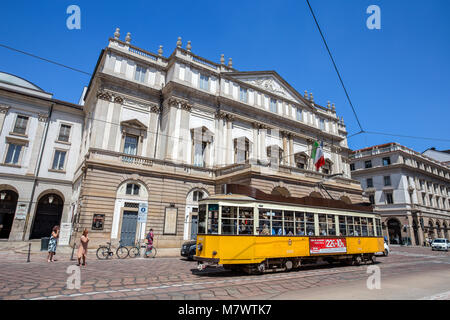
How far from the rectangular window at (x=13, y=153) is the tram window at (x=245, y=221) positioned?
81.4 ft

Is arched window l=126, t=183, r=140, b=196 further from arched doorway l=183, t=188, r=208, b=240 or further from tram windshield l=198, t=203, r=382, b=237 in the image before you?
tram windshield l=198, t=203, r=382, b=237

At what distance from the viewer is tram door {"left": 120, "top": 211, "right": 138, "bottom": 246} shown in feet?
64.6

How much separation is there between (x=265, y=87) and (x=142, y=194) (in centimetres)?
1866

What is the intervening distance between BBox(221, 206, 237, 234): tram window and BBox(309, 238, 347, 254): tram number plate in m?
4.07

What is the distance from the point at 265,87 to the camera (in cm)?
3067

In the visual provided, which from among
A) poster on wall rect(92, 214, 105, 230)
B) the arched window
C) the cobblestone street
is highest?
the arched window

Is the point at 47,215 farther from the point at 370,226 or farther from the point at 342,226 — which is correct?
the point at 370,226

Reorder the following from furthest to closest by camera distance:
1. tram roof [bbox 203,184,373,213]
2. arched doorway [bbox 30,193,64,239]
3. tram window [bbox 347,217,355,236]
A: arched doorway [bbox 30,193,64,239]
tram window [bbox 347,217,355,236]
tram roof [bbox 203,184,373,213]

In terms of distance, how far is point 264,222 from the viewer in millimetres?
11000

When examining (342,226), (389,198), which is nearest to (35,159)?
(342,226)

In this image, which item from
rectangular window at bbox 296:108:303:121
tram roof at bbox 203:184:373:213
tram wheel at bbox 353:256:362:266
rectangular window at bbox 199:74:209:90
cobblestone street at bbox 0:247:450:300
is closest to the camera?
cobblestone street at bbox 0:247:450:300

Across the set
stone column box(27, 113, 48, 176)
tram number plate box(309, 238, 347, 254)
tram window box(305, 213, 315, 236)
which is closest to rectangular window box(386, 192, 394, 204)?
tram number plate box(309, 238, 347, 254)

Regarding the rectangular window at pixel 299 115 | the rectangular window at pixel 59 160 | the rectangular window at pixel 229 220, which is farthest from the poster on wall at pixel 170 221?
the rectangular window at pixel 299 115
